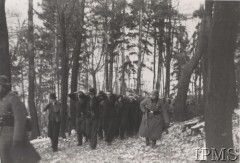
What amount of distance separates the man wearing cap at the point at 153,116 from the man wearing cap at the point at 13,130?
257 inches

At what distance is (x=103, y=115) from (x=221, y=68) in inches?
340

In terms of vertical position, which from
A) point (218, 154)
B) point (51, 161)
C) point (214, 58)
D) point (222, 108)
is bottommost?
point (51, 161)

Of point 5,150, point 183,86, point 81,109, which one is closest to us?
point 5,150

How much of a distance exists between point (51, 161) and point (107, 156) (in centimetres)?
163

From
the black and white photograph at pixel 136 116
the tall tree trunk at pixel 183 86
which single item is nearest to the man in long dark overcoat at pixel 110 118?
the black and white photograph at pixel 136 116

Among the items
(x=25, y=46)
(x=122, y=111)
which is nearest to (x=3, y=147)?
(x=122, y=111)

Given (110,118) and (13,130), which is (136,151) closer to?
(110,118)

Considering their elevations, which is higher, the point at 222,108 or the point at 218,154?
the point at 222,108

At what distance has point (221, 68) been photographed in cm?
650

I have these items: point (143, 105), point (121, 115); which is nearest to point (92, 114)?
point (143, 105)

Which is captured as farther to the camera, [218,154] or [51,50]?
[51,50]

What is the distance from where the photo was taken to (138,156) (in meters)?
11.1

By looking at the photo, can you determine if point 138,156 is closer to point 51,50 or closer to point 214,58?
point 214,58

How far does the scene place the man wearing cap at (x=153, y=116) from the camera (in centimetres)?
1315
